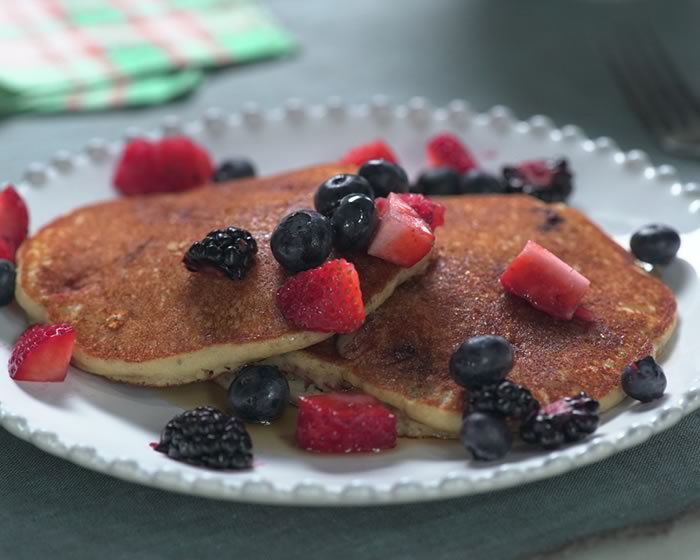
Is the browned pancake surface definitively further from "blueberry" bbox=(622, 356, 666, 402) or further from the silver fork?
the silver fork

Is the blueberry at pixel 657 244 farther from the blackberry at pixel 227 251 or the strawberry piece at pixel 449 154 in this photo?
the blackberry at pixel 227 251

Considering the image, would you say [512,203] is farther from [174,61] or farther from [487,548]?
[174,61]

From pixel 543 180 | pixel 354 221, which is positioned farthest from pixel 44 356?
pixel 543 180

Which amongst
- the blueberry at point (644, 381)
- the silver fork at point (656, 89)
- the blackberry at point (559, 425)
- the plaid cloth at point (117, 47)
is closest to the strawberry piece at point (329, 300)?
the blackberry at point (559, 425)

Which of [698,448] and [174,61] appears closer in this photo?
[698,448]

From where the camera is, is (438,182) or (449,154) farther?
(449,154)

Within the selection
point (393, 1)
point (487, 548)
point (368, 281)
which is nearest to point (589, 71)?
point (393, 1)

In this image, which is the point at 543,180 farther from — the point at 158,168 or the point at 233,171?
the point at 158,168
